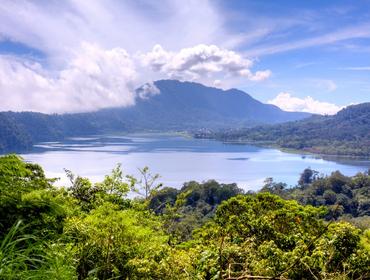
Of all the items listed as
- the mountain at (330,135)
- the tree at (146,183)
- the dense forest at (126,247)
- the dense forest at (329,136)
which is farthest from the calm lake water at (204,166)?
the dense forest at (126,247)

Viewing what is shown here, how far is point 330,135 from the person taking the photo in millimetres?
156250

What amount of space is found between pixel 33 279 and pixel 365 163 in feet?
368

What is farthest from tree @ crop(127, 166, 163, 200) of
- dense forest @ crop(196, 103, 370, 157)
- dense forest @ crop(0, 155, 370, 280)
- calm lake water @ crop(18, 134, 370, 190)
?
dense forest @ crop(196, 103, 370, 157)

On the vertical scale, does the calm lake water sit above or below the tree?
below

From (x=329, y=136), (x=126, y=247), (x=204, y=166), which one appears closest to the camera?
(x=126, y=247)

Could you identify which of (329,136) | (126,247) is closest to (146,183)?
(126,247)

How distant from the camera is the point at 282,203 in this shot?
315 inches

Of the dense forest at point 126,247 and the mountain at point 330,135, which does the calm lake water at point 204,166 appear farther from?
the dense forest at point 126,247

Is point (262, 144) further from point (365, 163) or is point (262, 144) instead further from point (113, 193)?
point (113, 193)

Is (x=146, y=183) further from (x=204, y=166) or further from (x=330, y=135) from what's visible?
(x=330, y=135)

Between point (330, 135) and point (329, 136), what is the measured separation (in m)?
1.81

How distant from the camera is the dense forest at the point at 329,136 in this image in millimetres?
129375

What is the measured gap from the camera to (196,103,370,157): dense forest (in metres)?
129

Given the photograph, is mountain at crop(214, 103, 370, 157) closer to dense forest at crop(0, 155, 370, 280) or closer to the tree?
the tree
